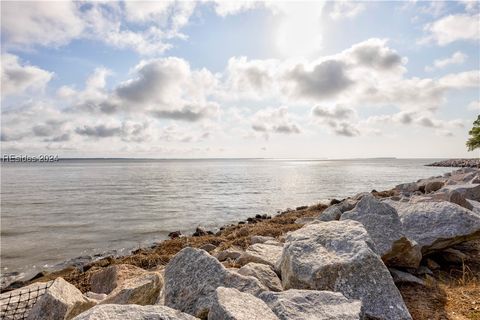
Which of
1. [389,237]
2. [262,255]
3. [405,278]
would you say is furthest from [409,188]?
[262,255]

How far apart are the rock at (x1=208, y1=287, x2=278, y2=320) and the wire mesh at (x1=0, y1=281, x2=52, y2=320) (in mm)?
4048

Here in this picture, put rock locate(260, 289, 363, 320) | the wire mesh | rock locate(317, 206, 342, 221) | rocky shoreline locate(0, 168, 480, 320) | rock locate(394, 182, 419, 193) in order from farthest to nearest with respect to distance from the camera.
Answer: rock locate(394, 182, 419, 193)
rock locate(317, 206, 342, 221)
the wire mesh
rocky shoreline locate(0, 168, 480, 320)
rock locate(260, 289, 363, 320)

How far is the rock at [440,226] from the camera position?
22.8 ft

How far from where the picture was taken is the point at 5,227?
2064cm

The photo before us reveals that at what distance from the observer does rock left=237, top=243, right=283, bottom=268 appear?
6.89 meters

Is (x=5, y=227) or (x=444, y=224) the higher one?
(x=444, y=224)

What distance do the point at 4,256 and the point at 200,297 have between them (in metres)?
14.5

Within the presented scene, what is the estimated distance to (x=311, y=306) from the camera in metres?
4.02

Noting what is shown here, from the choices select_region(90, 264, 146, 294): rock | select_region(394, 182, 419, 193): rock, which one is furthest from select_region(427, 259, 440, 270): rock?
select_region(394, 182, 419, 193): rock

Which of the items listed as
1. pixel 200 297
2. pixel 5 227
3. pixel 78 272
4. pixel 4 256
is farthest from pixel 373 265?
pixel 5 227

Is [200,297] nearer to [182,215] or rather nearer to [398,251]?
[398,251]

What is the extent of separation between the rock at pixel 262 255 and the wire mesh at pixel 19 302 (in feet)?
13.4

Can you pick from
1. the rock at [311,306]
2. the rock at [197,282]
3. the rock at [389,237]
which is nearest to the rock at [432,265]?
the rock at [389,237]

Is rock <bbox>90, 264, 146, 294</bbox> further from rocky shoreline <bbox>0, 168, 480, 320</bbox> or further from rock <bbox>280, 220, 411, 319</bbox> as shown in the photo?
rock <bbox>280, 220, 411, 319</bbox>
